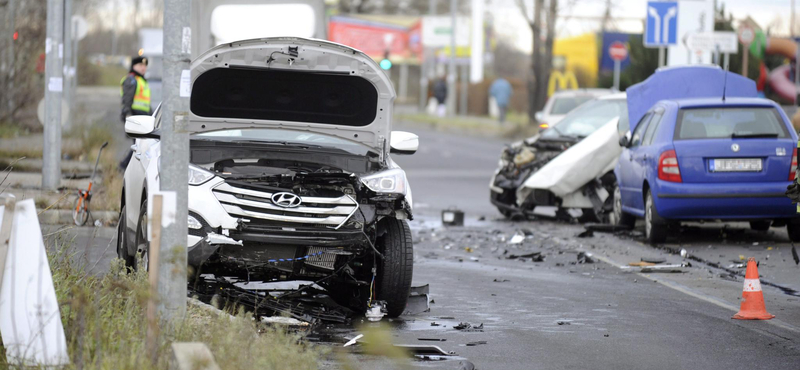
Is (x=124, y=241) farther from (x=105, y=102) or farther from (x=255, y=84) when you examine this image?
(x=105, y=102)

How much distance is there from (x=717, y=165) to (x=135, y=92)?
893 centimetres

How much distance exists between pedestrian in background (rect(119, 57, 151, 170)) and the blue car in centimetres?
784

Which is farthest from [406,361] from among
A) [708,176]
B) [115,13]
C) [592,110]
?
[115,13]

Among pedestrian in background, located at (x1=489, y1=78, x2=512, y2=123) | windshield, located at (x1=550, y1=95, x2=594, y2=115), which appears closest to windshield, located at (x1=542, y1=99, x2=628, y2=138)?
windshield, located at (x1=550, y1=95, x2=594, y2=115)

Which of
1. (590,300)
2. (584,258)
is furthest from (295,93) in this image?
(584,258)

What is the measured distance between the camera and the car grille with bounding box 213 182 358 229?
751cm

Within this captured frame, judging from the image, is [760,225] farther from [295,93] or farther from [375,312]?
[375,312]

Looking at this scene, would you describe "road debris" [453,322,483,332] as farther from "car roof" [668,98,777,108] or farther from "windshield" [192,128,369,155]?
"car roof" [668,98,777,108]

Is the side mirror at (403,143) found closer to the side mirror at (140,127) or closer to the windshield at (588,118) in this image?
the side mirror at (140,127)

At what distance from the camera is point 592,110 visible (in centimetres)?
1694

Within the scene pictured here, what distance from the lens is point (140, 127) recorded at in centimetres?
845

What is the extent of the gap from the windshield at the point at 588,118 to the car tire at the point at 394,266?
28.5 ft

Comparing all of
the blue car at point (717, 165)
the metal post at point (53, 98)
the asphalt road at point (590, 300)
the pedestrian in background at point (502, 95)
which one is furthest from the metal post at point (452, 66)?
the blue car at point (717, 165)

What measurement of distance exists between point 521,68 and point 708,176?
8038 cm
